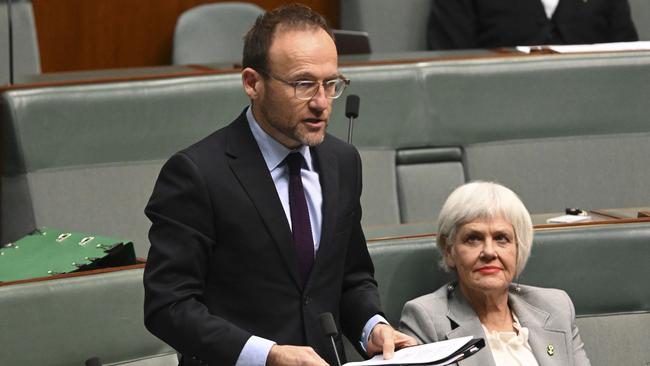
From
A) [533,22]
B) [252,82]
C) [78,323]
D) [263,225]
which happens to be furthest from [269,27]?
[533,22]

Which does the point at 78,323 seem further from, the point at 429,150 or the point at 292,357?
the point at 429,150

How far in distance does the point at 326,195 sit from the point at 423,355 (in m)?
0.16

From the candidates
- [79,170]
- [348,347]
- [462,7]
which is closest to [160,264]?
[348,347]

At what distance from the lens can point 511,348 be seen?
1164mm

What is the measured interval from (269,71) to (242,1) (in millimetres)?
1322

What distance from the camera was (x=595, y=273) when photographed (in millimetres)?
1268

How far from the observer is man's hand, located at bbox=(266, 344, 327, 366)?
82 cm

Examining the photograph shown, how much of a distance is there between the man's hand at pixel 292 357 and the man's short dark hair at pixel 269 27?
220 mm

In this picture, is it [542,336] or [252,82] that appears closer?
[252,82]

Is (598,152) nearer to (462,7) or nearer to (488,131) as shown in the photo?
(488,131)

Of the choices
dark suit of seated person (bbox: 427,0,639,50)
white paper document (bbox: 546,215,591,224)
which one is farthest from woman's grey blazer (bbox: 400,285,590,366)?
dark suit of seated person (bbox: 427,0,639,50)

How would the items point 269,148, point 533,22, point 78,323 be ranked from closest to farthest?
point 269,148, point 78,323, point 533,22

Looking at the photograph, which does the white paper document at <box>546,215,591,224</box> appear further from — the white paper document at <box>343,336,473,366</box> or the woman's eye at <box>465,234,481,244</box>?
the white paper document at <box>343,336,473,366</box>

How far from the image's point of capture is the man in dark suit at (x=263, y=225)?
2.86 feet
